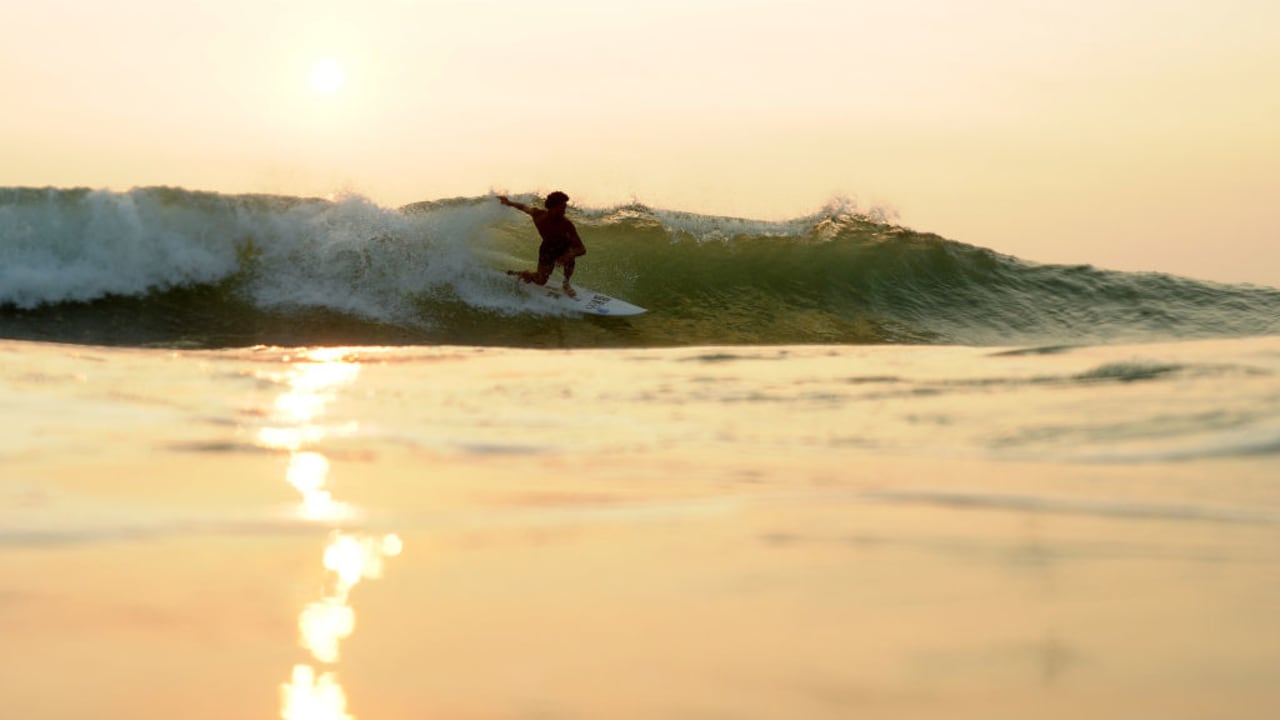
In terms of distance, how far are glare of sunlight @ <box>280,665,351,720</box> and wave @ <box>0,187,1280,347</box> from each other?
9.16 meters

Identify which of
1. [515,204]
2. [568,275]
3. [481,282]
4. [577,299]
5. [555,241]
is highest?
[515,204]

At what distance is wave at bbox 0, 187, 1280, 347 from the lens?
486 inches

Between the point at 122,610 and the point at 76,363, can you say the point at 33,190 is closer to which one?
the point at 76,363

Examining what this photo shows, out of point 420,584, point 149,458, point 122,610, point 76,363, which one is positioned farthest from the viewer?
point 76,363

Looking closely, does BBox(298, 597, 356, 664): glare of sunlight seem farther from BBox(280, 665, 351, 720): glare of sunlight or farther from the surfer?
the surfer

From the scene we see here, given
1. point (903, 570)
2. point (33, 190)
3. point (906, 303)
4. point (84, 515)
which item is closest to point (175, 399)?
point (84, 515)

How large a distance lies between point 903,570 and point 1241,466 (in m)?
1.84

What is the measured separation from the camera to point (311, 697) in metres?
2.03

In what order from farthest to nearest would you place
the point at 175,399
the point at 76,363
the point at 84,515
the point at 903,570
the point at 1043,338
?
the point at 1043,338, the point at 76,363, the point at 175,399, the point at 84,515, the point at 903,570

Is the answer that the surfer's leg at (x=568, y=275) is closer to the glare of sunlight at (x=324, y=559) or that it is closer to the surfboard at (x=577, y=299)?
the surfboard at (x=577, y=299)

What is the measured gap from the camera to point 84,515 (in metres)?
3.30

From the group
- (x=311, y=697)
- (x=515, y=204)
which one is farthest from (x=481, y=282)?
(x=311, y=697)

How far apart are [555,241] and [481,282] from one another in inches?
48.1

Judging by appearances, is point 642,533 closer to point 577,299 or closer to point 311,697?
point 311,697
